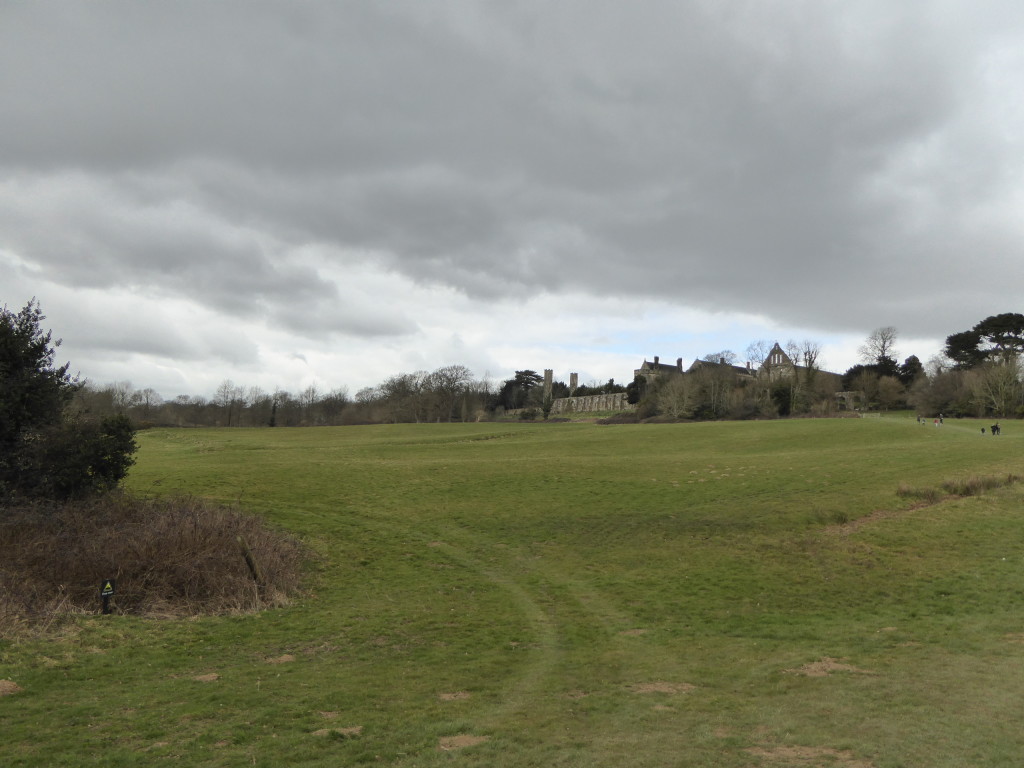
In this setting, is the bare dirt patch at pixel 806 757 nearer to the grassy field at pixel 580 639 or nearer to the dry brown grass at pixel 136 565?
the grassy field at pixel 580 639

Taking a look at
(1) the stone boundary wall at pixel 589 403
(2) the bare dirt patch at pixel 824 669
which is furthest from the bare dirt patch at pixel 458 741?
(1) the stone boundary wall at pixel 589 403

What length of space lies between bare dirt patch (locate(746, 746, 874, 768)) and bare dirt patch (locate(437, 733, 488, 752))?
11.7ft

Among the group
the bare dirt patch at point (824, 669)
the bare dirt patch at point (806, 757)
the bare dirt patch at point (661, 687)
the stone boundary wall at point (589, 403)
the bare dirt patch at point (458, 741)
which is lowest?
the bare dirt patch at point (824, 669)

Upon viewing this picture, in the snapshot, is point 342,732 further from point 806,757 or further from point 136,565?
point 136,565

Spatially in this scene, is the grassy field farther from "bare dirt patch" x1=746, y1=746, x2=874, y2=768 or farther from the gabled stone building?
the gabled stone building

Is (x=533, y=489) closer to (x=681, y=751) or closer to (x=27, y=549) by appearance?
(x=27, y=549)

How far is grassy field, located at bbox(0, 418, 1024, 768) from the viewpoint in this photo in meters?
9.02

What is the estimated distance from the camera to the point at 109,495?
989 inches

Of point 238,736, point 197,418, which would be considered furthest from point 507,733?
point 197,418

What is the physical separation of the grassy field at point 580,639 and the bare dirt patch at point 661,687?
9cm

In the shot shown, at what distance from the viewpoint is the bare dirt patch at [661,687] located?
11852 mm

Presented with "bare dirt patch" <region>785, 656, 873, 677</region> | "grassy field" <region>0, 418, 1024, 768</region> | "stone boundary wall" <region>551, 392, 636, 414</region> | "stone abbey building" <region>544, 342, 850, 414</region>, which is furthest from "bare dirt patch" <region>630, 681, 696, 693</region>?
"stone boundary wall" <region>551, 392, 636, 414</region>

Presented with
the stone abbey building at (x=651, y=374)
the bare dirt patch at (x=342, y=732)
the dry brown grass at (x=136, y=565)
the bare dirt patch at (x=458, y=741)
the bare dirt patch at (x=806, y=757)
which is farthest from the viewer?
the stone abbey building at (x=651, y=374)

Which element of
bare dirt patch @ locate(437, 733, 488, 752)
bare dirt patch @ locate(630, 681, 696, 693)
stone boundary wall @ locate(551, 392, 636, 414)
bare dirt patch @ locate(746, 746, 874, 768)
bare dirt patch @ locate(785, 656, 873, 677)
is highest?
stone boundary wall @ locate(551, 392, 636, 414)
